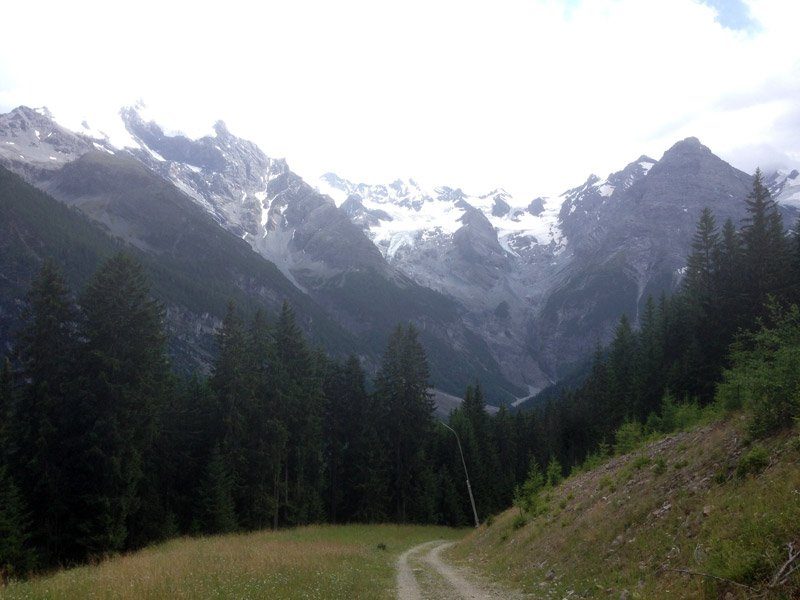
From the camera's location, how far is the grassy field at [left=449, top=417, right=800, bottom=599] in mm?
7957

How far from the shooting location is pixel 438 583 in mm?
16469

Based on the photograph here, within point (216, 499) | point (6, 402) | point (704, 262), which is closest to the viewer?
point (6, 402)

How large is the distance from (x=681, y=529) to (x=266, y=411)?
30.8 meters

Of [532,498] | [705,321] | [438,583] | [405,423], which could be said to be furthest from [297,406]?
[705,321]

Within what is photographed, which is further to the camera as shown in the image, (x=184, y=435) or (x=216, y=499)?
(x=184, y=435)

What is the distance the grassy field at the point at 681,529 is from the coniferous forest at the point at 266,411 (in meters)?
1.50

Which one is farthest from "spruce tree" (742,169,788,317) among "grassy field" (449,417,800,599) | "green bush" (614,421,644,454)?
"grassy field" (449,417,800,599)

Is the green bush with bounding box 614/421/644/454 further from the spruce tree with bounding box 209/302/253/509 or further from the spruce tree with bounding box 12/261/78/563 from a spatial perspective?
the spruce tree with bounding box 12/261/78/563

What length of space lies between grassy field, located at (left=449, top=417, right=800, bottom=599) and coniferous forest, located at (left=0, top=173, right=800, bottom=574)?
Result: 1497 millimetres

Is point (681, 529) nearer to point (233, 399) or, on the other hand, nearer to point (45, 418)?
point (45, 418)

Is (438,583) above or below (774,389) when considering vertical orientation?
below

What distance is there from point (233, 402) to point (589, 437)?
5915 centimetres

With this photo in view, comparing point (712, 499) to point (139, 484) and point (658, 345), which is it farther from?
point (658, 345)

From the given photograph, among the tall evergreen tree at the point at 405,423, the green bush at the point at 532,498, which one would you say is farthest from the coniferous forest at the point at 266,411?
the green bush at the point at 532,498
